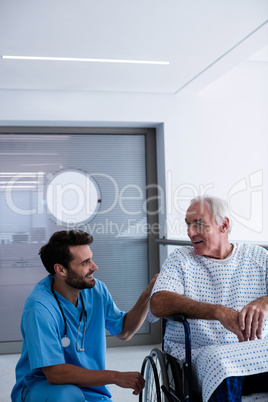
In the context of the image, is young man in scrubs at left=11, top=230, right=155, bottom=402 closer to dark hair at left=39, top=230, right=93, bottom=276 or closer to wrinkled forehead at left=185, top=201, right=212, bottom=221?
dark hair at left=39, top=230, right=93, bottom=276

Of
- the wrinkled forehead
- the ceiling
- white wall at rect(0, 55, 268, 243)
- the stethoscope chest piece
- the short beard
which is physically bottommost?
the stethoscope chest piece

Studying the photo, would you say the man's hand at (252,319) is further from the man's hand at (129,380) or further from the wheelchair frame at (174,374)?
the man's hand at (129,380)

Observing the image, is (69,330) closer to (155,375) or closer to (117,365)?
(155,375)

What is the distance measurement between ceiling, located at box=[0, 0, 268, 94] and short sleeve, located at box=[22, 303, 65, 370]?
163cm

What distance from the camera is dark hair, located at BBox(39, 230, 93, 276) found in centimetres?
209

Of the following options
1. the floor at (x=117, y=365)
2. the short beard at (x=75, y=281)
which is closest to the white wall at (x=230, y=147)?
the floor at (x=117, y=365)

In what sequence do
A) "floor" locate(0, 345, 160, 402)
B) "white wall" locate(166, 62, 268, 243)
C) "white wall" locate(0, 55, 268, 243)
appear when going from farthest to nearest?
"white wall" locate(166, 62, 268, 243)
"white wall" locate(0, 55, 268, 243)
"floor" locate(0, 345, 160, 402)

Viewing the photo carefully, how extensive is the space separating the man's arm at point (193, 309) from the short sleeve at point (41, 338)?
1.33 feet

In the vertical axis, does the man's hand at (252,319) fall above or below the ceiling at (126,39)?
below

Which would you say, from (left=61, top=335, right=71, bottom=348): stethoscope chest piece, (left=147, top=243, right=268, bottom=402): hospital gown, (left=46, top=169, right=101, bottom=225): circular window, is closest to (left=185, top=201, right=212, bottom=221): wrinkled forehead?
(left=147, top=243, right=268, bottom=402): hospital gown

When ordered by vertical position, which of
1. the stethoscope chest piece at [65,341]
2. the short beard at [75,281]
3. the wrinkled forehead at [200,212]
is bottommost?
the stethoscope chest piece at [65,341]

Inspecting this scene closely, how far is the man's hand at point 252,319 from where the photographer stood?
187 cm

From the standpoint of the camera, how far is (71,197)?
454 cm

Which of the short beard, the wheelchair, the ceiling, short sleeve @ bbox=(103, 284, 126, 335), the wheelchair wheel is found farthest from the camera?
the ceiling
